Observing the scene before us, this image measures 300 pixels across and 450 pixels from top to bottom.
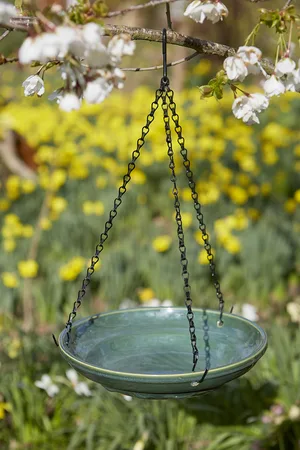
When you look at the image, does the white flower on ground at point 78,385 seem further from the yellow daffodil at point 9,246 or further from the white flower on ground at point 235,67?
the white flower on ground at point 235,67

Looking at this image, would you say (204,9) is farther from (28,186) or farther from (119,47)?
(28,186)

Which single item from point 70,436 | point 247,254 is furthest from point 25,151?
point 70,436

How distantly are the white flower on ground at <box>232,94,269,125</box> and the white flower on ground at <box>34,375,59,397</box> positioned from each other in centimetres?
162

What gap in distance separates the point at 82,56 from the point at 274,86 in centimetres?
47

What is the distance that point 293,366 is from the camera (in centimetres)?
271

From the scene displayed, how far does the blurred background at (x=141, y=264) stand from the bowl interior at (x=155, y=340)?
0.70 metres

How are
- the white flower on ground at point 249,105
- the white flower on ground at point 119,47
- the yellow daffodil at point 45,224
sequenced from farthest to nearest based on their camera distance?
the yellow daffodil at point 45,224, the white flower on ground at point 249,105, the white flower on ground at point 119,47

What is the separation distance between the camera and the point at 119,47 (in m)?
1.18

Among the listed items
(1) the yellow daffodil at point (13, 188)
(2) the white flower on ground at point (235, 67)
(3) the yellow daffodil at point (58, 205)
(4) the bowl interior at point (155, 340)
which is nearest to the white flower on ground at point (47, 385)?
(4) the bowl interior at point (155, 340)

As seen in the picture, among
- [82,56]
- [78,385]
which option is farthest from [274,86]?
[78,385]

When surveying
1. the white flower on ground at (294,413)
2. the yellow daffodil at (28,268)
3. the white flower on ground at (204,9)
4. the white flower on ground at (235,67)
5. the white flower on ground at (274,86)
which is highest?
the white flower on ground at (204,9)

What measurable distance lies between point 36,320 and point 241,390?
1688 mm

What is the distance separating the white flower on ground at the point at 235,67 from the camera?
136cm

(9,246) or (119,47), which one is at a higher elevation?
(119,47)
